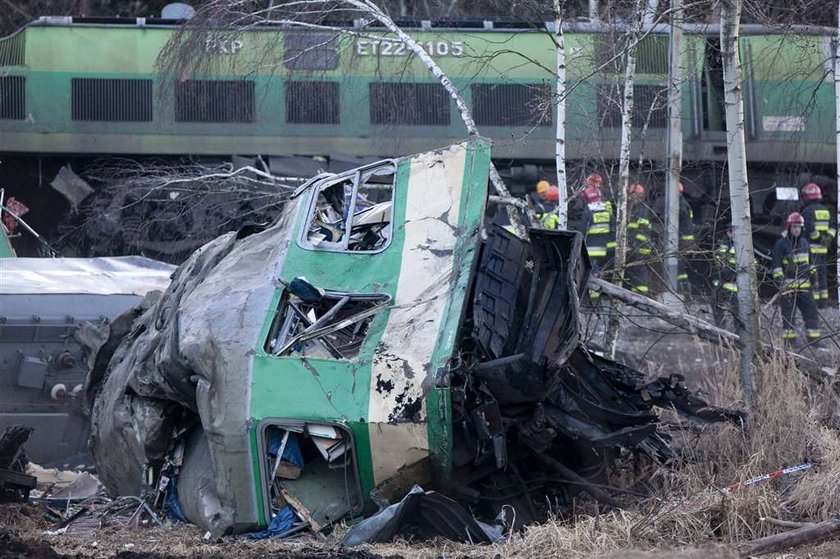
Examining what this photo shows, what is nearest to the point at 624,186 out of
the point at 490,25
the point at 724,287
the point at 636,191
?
the point at 636,191

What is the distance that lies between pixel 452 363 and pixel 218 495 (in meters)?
1.48

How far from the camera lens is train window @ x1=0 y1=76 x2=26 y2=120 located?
50.8ft

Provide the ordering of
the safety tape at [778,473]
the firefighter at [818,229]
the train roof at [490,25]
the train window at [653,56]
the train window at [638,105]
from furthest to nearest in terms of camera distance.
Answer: the firefighter at [818,229]
the train window at [653,56]
the train window at [638,105]
the train roof at [490,25]
the safety tape at [778,473]

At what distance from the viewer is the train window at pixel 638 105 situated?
10812 millimetres

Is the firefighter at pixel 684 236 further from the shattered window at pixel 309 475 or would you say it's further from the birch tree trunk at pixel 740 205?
the shattered window at pixel 309 475

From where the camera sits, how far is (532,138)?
1543 centimetres

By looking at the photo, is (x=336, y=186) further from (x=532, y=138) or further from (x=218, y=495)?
(x=532, y=138)

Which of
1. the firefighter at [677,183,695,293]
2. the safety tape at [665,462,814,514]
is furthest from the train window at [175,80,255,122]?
the safety tape at [665,462,814,514]

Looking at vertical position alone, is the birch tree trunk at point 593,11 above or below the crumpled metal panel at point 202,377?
above

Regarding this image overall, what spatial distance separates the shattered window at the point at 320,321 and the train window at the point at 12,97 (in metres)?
9.64

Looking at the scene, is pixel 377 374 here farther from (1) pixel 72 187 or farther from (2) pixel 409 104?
(1) pixel 72 187

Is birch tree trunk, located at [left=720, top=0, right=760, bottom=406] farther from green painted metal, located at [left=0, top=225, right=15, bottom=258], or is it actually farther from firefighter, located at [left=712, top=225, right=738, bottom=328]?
green painted metal, located at [left=0, top=225, right=15, bottom=258]

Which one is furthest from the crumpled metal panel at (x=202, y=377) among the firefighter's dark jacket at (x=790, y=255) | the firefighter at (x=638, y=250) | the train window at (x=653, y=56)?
the train window at (x=653, y=56)

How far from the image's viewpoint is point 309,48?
398 inches
